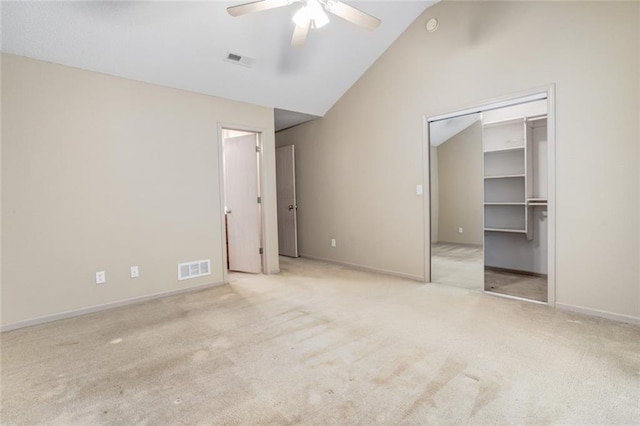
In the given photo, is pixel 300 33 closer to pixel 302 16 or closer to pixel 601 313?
pixel 302 16

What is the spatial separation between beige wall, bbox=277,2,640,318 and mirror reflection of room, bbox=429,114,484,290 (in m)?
0.74

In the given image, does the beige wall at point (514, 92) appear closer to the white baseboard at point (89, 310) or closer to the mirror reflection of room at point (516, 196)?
the mirror reflection of room at point (516, 196)

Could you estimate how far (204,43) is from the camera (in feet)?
10.5

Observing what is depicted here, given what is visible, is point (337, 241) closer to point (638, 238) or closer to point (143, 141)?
point (143, 141)

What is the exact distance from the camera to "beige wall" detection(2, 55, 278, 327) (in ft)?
9.11

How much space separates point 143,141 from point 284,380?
2900 mm

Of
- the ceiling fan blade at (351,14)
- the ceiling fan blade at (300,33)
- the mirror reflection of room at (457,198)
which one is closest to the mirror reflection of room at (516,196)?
the mirror reflection of room at (457,198)

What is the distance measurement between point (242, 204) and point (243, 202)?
4 centimetres

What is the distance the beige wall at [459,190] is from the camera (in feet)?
15.4

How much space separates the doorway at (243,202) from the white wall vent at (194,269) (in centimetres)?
55

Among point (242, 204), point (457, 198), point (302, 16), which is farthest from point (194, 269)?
point (457, 198)

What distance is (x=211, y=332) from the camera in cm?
262

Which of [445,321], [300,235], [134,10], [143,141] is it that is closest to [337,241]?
[300,235]

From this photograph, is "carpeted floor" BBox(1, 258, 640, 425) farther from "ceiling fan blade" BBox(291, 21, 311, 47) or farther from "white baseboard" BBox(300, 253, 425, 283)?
"ceiling fan blade" BBox(291, 21, 311, 47)
